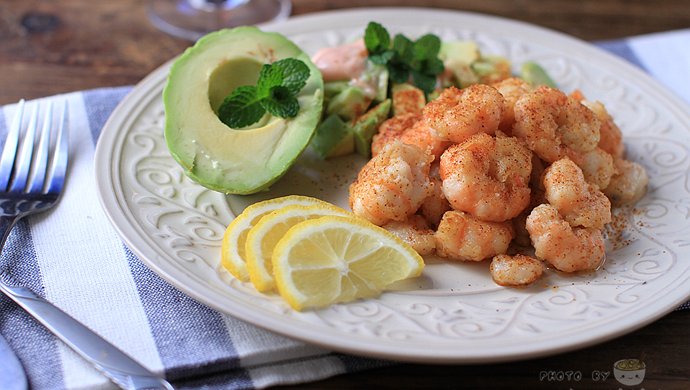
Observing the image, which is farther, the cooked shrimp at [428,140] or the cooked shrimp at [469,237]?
the cooked shrimp at [428,140]

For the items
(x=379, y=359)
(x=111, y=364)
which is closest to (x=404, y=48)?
(x=379, y=359)

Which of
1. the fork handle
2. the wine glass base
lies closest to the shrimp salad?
the fork handle

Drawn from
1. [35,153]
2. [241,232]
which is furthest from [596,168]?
[35,153]

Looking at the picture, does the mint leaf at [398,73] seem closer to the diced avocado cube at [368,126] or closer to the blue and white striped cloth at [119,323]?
the diced avocado cube at [368,126]

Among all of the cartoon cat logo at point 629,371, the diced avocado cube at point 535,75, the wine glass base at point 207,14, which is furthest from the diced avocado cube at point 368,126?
the wine glass base at point 207,14

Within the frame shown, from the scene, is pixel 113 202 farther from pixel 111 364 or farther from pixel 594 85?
pixel 594 85

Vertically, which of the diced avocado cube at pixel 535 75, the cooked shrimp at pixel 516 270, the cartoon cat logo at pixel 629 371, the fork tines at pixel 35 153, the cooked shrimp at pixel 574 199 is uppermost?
the cooked shrimp at pixel 574 199
